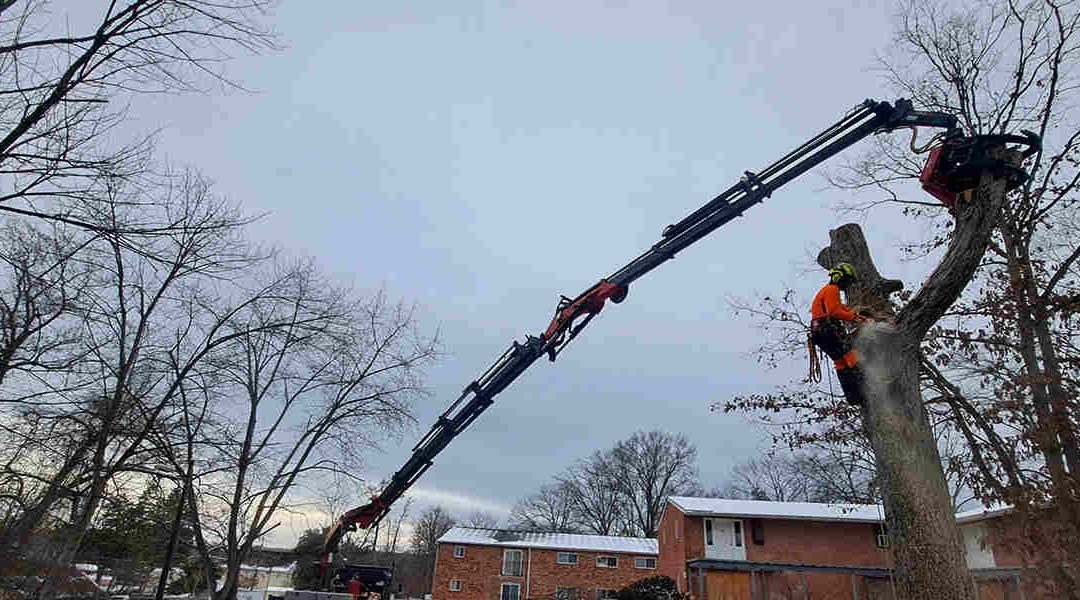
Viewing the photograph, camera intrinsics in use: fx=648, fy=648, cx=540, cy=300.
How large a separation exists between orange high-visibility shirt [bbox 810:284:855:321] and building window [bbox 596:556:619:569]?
1231 inches

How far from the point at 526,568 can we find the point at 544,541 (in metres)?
2.21

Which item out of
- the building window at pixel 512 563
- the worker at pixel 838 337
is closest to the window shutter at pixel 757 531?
the building window at pixel 512 563

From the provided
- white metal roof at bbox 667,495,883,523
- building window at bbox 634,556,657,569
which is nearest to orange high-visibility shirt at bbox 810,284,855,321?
white metal roof at bbox 667,495,883,523

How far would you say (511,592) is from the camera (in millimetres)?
33219

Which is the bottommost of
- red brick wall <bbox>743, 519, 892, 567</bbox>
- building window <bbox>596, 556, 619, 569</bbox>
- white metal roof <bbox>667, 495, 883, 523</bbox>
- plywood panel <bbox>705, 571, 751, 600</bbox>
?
plywood panel <bbox>705, 571, 751, 600</bbox>

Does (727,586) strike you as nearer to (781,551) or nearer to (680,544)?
(781,551)

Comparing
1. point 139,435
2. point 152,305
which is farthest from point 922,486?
point 152,305

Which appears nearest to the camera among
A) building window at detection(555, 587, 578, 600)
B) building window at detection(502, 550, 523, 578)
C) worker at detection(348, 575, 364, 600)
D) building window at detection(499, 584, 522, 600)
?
worker at detection(348, 575, 364, 600)

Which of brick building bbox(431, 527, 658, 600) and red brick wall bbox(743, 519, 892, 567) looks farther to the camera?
brick building bbox(431, 527, 658, 600)

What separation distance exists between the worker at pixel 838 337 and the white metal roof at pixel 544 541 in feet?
101

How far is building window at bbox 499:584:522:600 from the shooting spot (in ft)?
109

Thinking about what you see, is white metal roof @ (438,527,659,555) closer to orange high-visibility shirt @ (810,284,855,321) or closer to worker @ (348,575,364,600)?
worker @ (348,575,364,600)

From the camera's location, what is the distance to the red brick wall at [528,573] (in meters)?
33.2

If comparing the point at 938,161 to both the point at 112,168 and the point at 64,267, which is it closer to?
the point at 112,168
